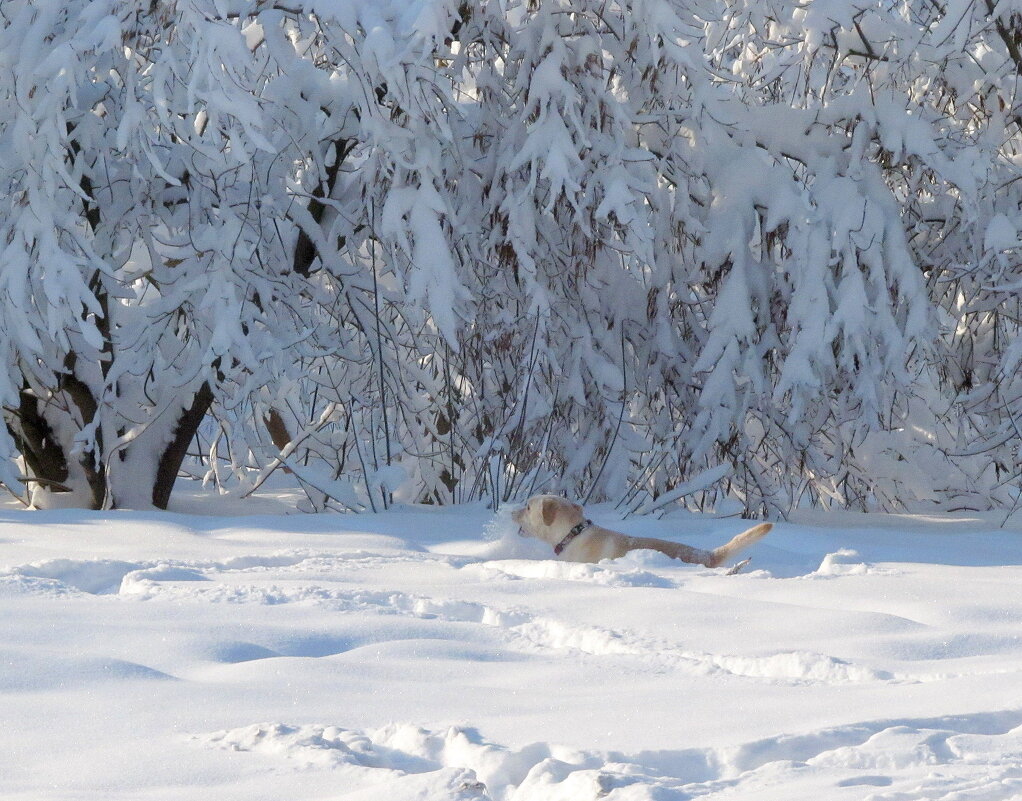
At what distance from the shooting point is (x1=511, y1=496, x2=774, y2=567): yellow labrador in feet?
13.3

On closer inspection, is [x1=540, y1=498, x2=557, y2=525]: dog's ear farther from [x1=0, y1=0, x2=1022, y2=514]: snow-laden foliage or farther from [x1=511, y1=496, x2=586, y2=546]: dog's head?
[x1=0, y1=0, x2=1022, y2=514]: snow-laden foliage

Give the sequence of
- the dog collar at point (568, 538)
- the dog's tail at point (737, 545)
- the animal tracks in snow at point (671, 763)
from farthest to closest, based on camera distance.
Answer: the dog collar at point (568, 538)
the dog's tail at point (737, 545)
the animal tracks in snow at point (671, 763)

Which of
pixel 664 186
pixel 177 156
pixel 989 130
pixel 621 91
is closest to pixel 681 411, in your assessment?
pixel 664 186

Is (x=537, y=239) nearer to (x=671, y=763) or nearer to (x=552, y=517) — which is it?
(x=552, y=517)

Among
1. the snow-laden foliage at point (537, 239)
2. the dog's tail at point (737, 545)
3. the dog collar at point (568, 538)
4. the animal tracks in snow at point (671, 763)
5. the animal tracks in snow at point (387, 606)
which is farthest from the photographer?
the snow-laden foliage at point (537, 239)

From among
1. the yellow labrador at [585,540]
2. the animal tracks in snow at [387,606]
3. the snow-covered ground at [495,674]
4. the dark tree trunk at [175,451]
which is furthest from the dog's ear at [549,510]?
the dark tree trunk at [175,451]

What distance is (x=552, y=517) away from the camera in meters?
4.29

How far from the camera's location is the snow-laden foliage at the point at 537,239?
16.8 ft

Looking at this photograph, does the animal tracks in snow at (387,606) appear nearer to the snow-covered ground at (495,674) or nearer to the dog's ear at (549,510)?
the snow-covered ground at (495,674)

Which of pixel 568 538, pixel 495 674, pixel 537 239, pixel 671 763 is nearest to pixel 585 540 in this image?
pixel 568 538

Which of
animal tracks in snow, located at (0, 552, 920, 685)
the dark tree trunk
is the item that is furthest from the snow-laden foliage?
animal tracks in snow, located at (0, 552, 920, 685)

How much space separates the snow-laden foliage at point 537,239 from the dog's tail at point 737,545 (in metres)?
1.32

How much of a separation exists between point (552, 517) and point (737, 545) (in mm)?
671

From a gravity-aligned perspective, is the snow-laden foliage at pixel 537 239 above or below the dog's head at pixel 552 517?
above
